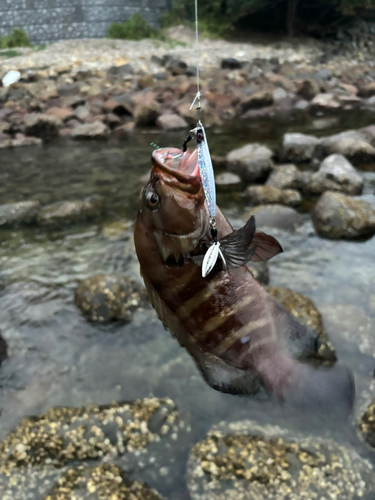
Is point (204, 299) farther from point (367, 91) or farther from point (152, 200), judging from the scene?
point (367, 91)

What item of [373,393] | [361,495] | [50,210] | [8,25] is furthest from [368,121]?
[8,25]

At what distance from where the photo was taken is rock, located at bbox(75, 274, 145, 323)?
3.88m

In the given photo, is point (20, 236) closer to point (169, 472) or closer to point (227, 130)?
point (169, 472)

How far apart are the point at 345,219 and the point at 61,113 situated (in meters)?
9.04

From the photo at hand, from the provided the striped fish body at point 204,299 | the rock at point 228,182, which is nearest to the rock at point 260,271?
the striped fish body at point 204,299

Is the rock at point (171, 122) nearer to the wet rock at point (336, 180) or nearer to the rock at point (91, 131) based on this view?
the rock at point (91, 131)

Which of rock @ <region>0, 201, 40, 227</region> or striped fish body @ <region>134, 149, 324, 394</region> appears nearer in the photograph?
striped fish body @ <region>134, 149, 324, 394</region>

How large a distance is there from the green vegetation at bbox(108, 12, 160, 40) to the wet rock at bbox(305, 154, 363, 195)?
19.4 m

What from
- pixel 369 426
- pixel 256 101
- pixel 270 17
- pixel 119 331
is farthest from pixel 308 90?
pixel 369 426

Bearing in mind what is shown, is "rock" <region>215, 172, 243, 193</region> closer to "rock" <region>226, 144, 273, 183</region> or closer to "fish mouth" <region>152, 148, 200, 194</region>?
"rock" <region>226, 144, 273, 183</region>

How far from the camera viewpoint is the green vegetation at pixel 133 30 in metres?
21.9

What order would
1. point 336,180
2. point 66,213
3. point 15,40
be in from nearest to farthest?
1. point 66,213
2. point 336,180
3. point 15,40

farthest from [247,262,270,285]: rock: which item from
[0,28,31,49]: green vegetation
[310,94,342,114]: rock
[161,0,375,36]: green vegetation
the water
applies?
[161,0,375,36]: green vegetation

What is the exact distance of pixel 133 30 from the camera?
2231cm
